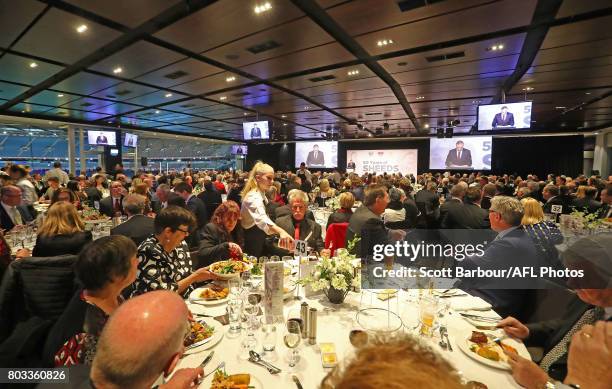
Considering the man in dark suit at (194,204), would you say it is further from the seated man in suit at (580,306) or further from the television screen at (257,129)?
the television screen at (257,129)

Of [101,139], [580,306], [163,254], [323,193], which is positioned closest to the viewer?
[580,306]

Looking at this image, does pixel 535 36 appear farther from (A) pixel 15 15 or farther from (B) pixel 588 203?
(A) pixel 15 15

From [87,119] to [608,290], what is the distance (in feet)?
47.6

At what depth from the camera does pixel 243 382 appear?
117 centimetres

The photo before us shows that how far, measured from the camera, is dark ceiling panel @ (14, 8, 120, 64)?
362 centimetres

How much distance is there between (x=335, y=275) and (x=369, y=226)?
1.28 meters

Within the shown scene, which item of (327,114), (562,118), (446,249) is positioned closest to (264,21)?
(446,249)

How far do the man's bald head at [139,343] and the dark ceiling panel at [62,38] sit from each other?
4203mm

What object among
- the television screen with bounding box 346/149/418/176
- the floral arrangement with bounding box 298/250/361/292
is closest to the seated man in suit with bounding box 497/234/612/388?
the floral arrangement with bounding box 298/250/361/292

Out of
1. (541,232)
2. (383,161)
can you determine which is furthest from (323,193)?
(383,161)

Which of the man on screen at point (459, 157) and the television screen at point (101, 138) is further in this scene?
the man on screen at point (459, 157)

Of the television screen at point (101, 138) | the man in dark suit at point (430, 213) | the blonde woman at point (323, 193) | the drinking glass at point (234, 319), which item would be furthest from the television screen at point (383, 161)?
the drinking glass at point (234, 319)

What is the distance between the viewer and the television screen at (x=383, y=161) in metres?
18.1

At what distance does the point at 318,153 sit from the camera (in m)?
19.2
